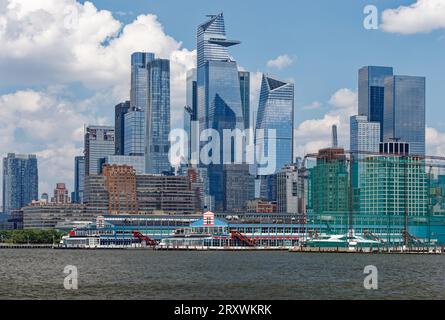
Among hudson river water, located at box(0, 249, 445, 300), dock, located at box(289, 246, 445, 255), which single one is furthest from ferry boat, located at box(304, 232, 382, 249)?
hudson river water, located at box(0, 249, 445, 300)

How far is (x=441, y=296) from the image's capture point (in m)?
60.6

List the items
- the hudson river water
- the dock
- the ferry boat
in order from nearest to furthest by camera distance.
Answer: the hudson river water < the dock < the ferry boat

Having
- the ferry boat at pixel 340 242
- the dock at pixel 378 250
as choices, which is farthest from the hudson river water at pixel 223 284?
the ferry boat at pixel 340 242

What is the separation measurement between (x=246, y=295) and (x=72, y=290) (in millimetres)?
11840

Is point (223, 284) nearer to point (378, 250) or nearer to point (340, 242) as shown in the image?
point (340, 242)

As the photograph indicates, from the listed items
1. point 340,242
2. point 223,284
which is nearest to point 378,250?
point 340,242

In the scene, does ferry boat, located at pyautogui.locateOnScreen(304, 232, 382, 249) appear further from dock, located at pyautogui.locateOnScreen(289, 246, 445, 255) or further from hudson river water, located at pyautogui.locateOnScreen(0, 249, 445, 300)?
hudson river water, located at pyautogui.locateOnScreen(0, 249, 445, 300)

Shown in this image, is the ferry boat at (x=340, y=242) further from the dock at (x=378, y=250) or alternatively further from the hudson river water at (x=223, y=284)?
the hudson river water at (x=223, y=284)

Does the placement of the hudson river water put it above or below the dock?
above

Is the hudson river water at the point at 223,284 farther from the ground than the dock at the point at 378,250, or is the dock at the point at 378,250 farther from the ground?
the hudson river water at the point at 223,284

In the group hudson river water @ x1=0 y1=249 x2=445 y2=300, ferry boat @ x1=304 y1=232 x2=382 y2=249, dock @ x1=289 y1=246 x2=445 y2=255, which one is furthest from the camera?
ferry boat @ x1=304 y1=232 x2=382 y2=249

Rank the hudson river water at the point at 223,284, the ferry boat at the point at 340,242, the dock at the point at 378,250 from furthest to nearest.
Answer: the ferry boat at the point at 340,242
the dock at the point at 378,250
the hudson river water at the point at 223,284
